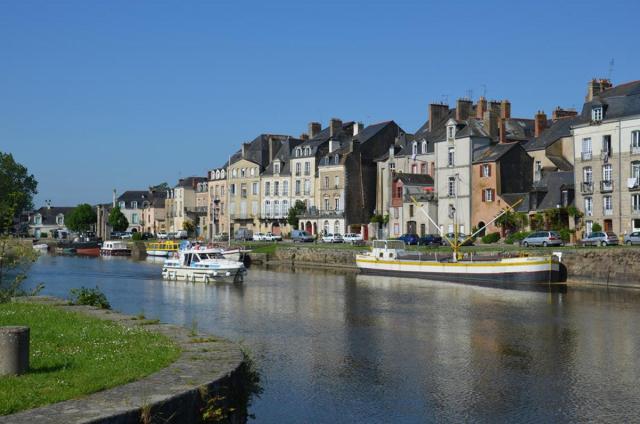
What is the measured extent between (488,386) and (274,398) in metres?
4.79

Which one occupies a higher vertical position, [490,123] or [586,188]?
[490,123]

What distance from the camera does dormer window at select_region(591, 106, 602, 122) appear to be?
5473cm

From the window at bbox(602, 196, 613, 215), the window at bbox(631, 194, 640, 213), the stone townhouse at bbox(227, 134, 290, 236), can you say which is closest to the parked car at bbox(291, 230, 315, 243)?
the stone townhouse at bbox(227, 134, 290, 236)

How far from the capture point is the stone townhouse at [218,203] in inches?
4033

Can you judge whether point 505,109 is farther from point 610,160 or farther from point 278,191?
point 278,191

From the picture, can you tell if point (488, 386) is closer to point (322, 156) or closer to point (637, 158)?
point (637, 158)

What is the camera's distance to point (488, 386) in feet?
55.3

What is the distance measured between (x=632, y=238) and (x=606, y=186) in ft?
25.2

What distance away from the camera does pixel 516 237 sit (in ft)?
187

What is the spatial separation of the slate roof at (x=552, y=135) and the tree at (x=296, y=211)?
2973 centimetres

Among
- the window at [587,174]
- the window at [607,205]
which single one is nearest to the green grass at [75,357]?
the window at [607,205]

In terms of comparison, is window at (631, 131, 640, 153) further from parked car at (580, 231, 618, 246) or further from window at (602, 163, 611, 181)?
parked car at (580, 231, 618, 246)

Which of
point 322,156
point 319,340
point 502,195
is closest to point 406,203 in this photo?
point 502,195

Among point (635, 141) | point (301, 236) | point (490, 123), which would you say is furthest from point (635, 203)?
point (301, 236)
